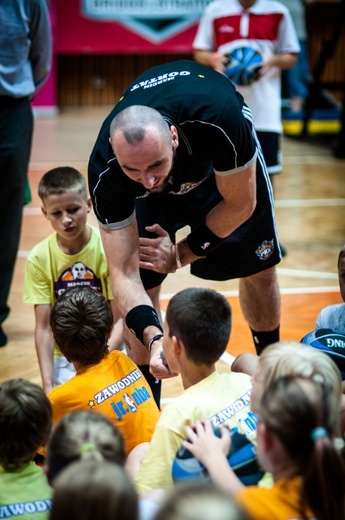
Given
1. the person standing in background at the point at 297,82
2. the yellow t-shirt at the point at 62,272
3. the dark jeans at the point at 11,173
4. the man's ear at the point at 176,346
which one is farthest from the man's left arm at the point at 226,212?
the person standing in background at the point at 297,82

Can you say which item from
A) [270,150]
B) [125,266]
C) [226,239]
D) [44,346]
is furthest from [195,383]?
[270,150]

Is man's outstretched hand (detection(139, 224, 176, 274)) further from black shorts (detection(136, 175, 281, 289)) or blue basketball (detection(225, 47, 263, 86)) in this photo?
blue basketball (detection(225, 47, 263, 86))

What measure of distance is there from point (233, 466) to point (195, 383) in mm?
463

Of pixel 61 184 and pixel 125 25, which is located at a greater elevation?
pixel 61 184

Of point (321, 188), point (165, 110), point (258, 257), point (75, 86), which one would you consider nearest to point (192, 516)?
point (165, 110)

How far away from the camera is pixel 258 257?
13.4 feet

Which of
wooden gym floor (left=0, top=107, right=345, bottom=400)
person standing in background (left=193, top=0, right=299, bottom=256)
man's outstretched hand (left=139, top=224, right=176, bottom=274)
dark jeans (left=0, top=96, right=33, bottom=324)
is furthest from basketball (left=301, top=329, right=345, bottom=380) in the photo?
person standing in background (left=193, top=0, right=299, bottom=256)

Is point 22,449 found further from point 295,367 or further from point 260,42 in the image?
point 260,42

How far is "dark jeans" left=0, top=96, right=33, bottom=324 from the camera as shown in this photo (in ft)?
15.6

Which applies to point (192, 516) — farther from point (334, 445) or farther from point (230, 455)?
point (230, 455)

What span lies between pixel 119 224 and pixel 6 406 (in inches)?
47.4

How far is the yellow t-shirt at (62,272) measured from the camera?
13.7 ft

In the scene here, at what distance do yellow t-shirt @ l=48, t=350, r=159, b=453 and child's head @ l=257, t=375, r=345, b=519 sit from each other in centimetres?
99

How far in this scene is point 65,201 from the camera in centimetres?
406
